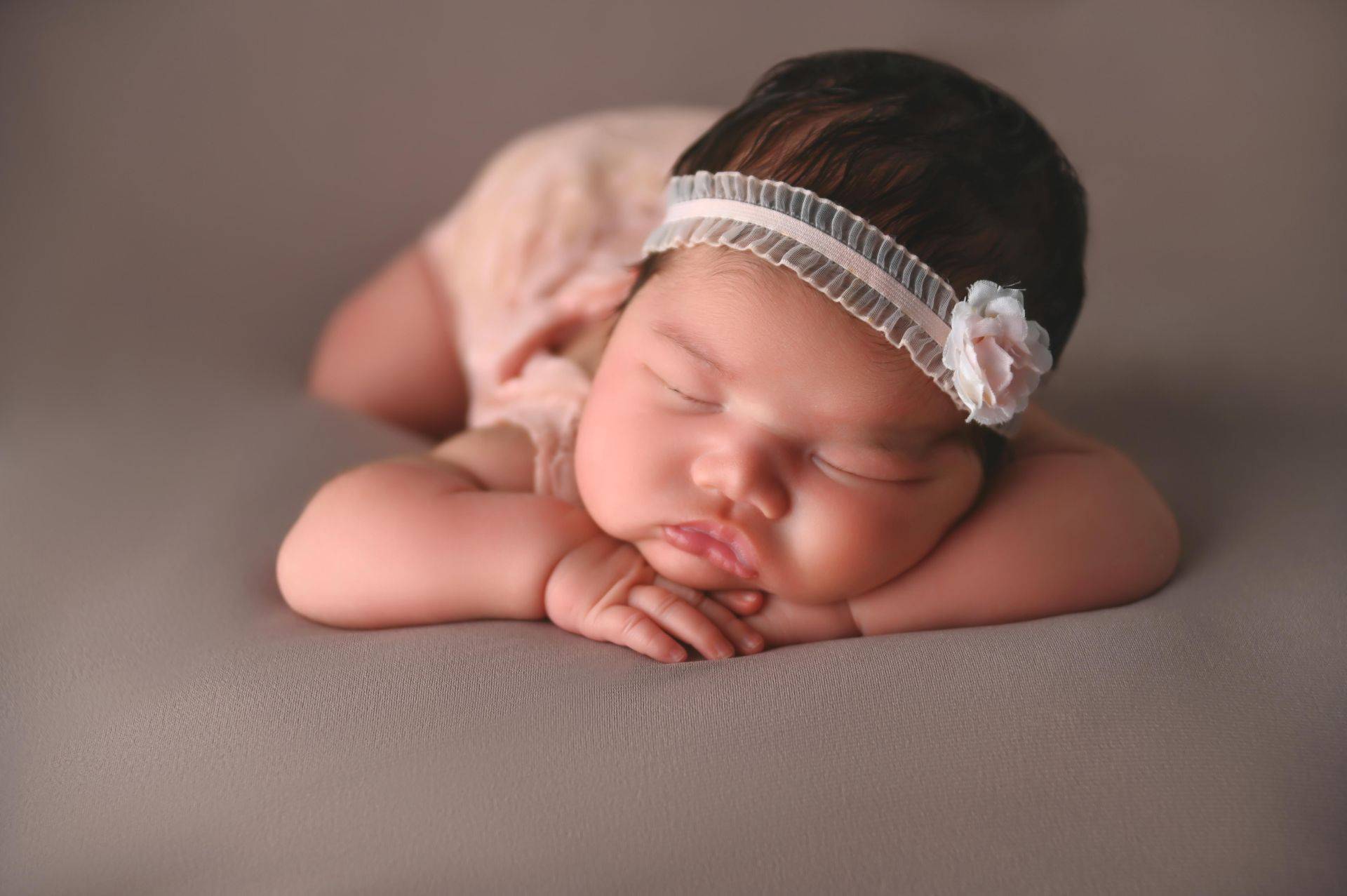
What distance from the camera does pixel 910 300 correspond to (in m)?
1.00

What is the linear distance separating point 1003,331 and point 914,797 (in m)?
0.40

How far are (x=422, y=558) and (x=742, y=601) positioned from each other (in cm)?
31

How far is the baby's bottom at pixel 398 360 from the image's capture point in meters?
1.65

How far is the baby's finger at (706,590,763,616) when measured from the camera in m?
1.08

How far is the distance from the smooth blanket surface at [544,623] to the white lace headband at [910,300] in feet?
0.77

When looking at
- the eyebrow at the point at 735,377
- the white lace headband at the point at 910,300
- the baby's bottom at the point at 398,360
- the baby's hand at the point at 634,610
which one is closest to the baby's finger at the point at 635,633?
the baby's hand at the point at 634,610

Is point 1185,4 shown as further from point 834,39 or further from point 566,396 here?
point 566,396

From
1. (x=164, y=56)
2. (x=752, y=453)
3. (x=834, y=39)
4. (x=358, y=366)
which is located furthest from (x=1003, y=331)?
(x=164, y=56)

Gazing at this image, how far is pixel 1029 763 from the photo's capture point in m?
0.87

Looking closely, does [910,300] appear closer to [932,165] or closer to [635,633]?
[932,165]

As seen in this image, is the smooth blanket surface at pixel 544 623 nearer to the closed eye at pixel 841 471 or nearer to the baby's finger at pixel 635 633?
the baby's finger at pixel 635 633

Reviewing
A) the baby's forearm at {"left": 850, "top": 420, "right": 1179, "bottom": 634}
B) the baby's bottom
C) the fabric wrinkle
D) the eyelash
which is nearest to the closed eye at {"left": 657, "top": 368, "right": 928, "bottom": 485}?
the eyelash

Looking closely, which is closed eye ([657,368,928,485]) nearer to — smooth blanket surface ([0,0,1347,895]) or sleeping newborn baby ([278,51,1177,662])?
sleeping newborn baby ([278,51,1177,662])

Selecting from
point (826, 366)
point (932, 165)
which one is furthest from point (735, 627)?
point (932, 165)
